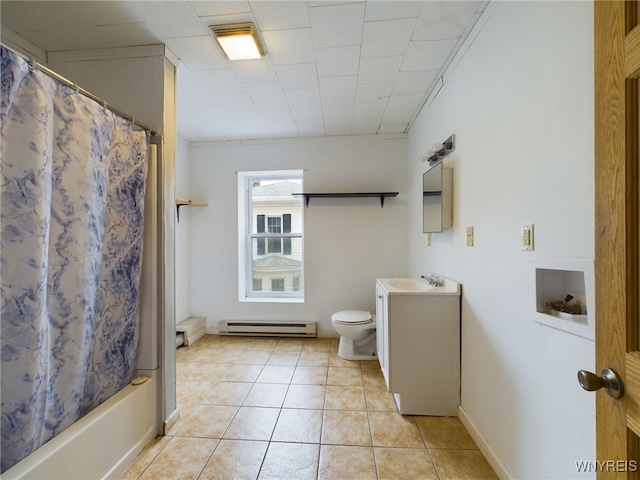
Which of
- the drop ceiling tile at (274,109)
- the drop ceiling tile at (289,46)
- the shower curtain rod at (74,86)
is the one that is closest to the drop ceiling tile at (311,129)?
the drop ceiling tile at (274,109)

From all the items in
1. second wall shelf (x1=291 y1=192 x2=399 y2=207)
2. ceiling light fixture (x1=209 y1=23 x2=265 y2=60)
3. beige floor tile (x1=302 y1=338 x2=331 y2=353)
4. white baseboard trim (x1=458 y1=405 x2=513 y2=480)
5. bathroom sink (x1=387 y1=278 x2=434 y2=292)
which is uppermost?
ceiling light fixture (x1=209 y1=23 x2=265 y2=60)

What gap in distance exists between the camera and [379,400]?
Result: 1932mm

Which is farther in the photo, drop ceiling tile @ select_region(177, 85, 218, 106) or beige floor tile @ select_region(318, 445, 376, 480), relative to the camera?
drop ceiling tile @ select_region(177, 85, 218, 106)

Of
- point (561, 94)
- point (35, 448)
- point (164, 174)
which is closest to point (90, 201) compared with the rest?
point (164, 174)

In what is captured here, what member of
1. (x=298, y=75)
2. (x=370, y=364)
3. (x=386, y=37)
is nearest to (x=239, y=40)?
(x=298, y=75)

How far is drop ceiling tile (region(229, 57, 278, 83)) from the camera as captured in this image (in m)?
1.78

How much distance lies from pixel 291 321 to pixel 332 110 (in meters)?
2.33

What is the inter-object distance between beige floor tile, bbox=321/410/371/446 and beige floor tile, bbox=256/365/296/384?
551 mm

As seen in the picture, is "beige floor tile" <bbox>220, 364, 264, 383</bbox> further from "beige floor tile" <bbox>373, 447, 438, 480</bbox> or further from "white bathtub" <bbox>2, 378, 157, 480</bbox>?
"beige floor tile" <bbox>373, 447, 438, 480</bbox>

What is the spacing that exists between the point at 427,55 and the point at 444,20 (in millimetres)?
285

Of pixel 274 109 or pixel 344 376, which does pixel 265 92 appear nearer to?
pixel 274 109

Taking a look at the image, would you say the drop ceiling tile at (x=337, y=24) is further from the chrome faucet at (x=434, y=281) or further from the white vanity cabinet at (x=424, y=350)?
the chrome faucet at (x=434, y=281)

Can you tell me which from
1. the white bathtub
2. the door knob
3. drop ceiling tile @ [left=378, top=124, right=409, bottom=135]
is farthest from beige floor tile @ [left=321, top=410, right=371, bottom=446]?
drop ceiling tile @ [left=378, top=124, right=409, bottom=135]

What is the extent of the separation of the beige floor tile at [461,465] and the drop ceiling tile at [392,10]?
2.36 metres
